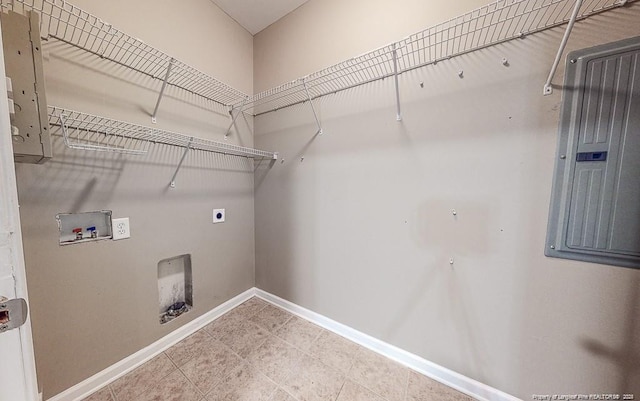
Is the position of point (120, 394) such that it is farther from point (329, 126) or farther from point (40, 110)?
point (329, 126)

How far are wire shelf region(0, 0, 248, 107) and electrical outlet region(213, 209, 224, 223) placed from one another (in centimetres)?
88

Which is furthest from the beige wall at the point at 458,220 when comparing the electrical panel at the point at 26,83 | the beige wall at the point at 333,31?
the electrical panel at the point at 26,83

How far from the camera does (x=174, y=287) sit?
1.60 m

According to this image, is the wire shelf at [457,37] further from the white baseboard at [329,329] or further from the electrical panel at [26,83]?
the white baseboard at [329,329]

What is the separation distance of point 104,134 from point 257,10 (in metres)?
1.42

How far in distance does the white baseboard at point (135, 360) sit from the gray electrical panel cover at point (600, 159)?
7.23 feet

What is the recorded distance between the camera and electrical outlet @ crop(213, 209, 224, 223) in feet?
5.67

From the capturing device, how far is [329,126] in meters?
1.56

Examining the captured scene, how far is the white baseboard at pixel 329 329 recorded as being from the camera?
112cm

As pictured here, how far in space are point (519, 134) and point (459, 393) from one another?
139cm

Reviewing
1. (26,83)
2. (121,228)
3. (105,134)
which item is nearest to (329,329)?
(121,228)

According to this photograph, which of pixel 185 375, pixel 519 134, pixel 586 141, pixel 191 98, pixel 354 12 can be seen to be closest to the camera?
pixel 586 141

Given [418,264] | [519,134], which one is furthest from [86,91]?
[519,134]

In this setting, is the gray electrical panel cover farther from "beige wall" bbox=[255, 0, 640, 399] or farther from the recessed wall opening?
the recessed wall opening
